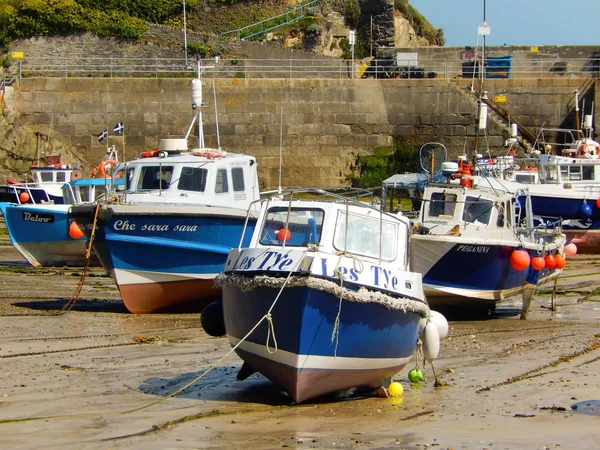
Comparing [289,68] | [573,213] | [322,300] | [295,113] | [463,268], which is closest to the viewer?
[322,300]

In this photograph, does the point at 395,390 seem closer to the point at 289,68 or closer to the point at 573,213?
the point at 573,213

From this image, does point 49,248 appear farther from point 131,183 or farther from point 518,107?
point 518,107

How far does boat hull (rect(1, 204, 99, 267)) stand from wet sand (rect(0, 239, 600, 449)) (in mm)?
5534

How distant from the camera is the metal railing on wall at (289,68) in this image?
27297 mm

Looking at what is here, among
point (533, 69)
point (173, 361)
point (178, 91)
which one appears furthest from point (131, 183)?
point (533, 69)

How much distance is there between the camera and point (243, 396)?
8141 mm

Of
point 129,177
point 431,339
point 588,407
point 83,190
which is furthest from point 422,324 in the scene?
point 83,190

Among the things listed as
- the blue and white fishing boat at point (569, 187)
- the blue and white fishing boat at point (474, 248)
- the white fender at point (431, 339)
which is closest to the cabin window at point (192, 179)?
the blue and white fishing boat at point (474, 248)

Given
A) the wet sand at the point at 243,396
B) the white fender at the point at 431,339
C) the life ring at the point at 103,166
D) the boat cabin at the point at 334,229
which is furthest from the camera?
the life ring at the point at 103,166

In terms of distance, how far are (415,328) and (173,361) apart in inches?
96.1

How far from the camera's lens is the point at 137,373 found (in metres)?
8.91

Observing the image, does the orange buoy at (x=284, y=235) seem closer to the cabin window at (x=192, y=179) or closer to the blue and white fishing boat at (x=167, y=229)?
the blue and white fishing boat at (x=167, y=229)

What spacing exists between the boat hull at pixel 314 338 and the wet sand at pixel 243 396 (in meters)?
0.22

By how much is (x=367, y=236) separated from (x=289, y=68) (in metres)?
21.0
